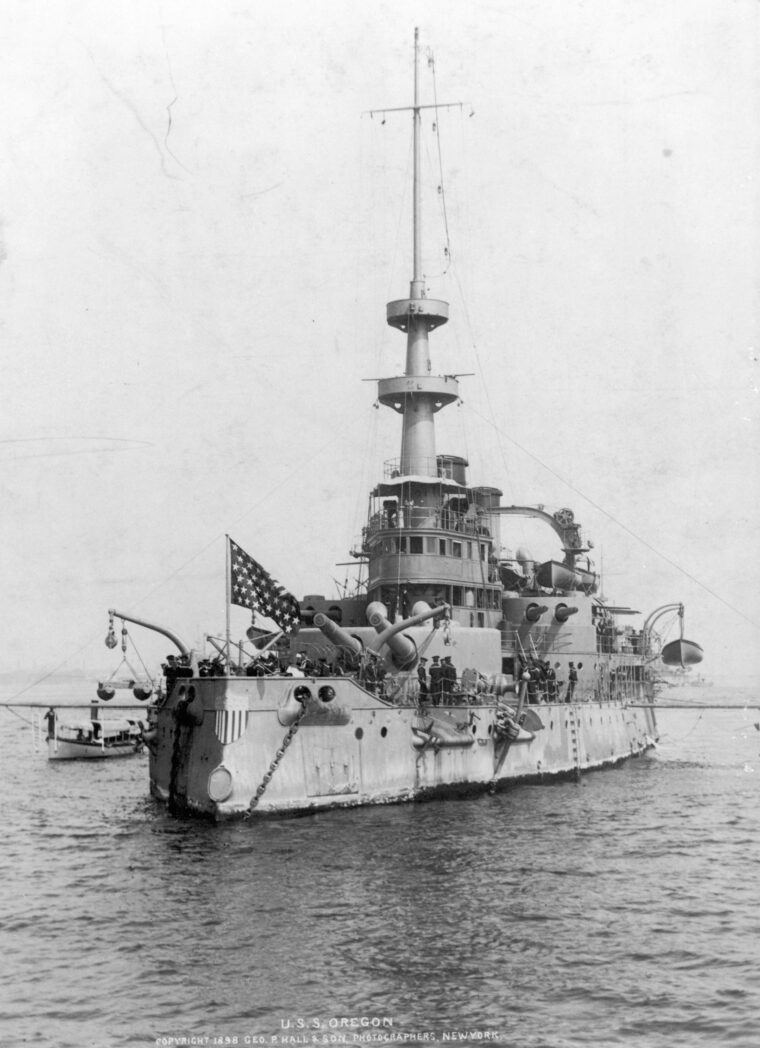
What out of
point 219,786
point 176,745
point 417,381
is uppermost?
point 417,381

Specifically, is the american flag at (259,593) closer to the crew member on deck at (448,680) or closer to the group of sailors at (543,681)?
the crew member on deck at (448,680)

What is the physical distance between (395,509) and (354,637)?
7407 mm

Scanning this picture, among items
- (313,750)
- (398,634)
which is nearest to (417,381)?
(398,634)

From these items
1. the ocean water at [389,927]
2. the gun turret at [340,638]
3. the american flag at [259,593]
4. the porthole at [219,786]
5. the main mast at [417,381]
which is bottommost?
the ocean water at [389,927]

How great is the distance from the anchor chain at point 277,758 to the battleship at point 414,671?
0.11 ft

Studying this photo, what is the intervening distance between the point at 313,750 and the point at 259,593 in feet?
13.3

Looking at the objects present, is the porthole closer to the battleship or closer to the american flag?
the battleship

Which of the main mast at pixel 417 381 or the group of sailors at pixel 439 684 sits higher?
the main mast at pixel 417 381

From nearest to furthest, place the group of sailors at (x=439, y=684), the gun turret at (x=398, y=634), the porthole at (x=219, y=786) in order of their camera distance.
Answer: the porthole at (x=219, y=786)
the gun turret at (x=398, y=634)
the group of sailors at (x=439, y=684)

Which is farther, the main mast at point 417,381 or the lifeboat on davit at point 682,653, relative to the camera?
the lifeboat on davit at point 682,653

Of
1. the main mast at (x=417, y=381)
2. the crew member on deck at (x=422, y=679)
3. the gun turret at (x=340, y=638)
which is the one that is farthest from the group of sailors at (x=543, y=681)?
the main mast at (x=417, y=381)

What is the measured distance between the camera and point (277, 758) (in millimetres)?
25047

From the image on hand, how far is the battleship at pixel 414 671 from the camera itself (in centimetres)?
2523

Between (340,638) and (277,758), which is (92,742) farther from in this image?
(277,758)
